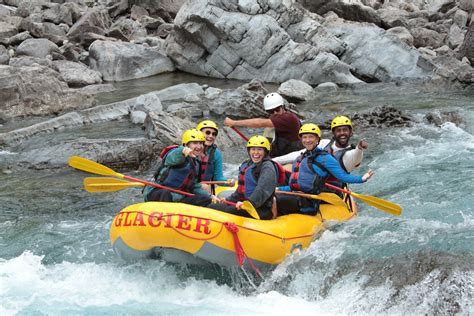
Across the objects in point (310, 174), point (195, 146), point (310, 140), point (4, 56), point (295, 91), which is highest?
point (310, 140)

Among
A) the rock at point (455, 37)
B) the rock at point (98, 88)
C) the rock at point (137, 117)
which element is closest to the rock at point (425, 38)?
the rock at point (455, 37)

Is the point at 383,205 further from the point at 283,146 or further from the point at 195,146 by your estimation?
the point at 195,146

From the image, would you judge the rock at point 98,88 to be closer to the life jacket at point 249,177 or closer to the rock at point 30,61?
the rock at point 30,61

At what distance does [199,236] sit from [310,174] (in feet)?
4.83

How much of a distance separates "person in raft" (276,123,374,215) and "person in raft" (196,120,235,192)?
2.54 feet

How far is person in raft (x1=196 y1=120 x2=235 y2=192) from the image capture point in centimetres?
643

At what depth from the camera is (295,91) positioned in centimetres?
1555

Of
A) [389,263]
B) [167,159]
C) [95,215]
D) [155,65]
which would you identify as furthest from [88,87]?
[389,263]

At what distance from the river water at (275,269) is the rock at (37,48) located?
12195 millimetres

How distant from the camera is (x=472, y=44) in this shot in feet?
62.0

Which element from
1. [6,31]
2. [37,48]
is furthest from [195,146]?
[6,31]

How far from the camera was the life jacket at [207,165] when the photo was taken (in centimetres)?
652

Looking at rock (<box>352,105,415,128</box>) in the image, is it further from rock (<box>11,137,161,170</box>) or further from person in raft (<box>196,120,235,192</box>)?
person in raft (<box>196,120,235,192</box>)

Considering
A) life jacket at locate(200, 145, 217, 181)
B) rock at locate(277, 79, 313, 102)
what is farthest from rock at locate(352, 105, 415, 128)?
life jacket at locate(200, 145, 217, 181)
